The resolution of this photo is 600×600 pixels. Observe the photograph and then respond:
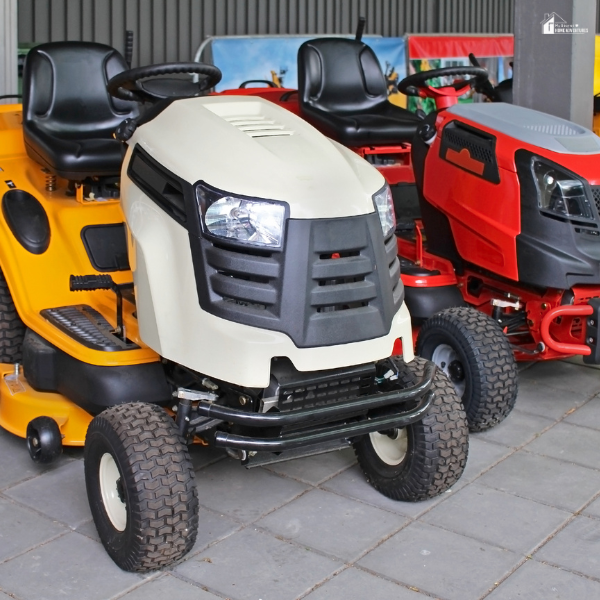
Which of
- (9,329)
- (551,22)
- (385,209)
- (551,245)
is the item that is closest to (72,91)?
(9,329)

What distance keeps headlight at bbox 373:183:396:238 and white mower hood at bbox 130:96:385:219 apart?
26 millimetres

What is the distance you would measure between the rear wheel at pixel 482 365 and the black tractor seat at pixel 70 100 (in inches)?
52.9

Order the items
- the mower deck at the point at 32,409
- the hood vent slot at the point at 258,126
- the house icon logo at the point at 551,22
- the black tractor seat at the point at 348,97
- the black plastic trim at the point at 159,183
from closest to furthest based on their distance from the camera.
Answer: the black plastic trim at the point at 159,183
the hood vent slot at the point at 258,126
the mower deck at the point at 32,409
the house icon logo at the point at 551,22
the black tractor seat at the point at 348,97

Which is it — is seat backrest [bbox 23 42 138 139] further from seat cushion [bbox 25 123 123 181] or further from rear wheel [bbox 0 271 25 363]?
rear wheel [bbox 0 271 25 363]

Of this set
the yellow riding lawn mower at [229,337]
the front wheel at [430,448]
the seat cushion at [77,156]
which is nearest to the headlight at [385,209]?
the yellow riding lawn mower at [229,337]

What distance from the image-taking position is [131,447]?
102 inches

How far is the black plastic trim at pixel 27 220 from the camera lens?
3502mm

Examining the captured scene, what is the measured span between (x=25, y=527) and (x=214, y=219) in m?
1.09

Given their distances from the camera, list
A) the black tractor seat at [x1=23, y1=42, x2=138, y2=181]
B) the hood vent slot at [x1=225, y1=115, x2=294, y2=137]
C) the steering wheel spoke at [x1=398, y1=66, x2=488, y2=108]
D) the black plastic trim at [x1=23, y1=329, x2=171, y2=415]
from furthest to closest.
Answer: the steering wheel spoke at [x1=398, y1=66, x2=488, y2=108] < the black tractor seat at [x1=23, y1=42, x2=138, y2=181] < the black plastic trim at [x1=23, y1=329, x2=171, y2=415] < the hood vent slot at [x1=225, y1=115, x2=294, y2=137]

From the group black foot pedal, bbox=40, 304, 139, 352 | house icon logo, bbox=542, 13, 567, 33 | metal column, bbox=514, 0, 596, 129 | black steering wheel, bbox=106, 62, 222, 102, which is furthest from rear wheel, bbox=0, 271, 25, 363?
house icon logo, bbox=542, 13, 567, 33

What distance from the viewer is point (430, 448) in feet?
9.64

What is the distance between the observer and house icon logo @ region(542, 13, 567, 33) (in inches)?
182

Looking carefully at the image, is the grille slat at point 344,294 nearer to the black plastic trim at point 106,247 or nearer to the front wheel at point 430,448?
the front wheel at point 430,448

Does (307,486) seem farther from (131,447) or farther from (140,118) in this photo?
(140,118)
